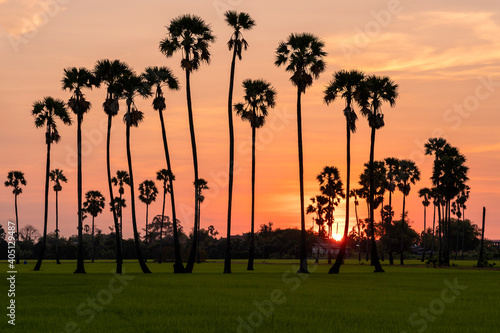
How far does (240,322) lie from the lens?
74.7 feet

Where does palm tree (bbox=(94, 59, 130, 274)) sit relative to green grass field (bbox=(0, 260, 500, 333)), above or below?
above

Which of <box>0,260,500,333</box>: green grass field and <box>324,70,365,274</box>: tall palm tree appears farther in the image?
<box>324,70,365,274</box>: tall palm tree

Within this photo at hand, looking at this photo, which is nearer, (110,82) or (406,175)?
(110,82)

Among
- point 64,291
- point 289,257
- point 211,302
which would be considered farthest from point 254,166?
point 289,257

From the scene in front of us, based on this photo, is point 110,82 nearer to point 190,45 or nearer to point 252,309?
point 190,45

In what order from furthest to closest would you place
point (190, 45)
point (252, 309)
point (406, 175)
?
point (406, 175)
point (190, 45)
point (252, 309)

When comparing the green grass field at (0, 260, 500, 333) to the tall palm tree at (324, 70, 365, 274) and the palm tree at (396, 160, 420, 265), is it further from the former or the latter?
the palm tree at (396, 160, 420, 265)

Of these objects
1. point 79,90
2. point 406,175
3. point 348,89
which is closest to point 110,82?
point 79,90

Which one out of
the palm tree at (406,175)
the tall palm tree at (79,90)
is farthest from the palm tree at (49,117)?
the palm tree at (406,175)

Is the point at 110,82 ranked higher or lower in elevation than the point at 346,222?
higher

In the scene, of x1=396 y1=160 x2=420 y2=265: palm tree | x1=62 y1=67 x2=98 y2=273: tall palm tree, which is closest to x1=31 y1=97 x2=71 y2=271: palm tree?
x1=62 y1=67 x2=98 y2=273: tall palm tree

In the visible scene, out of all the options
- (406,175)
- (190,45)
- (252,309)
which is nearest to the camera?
(252,309)

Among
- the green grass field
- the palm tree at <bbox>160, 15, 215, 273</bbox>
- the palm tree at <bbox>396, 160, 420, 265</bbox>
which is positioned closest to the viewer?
the green grass field

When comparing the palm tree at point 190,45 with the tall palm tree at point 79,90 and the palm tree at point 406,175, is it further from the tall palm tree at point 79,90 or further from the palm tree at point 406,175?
the palm tree at point 406,175
